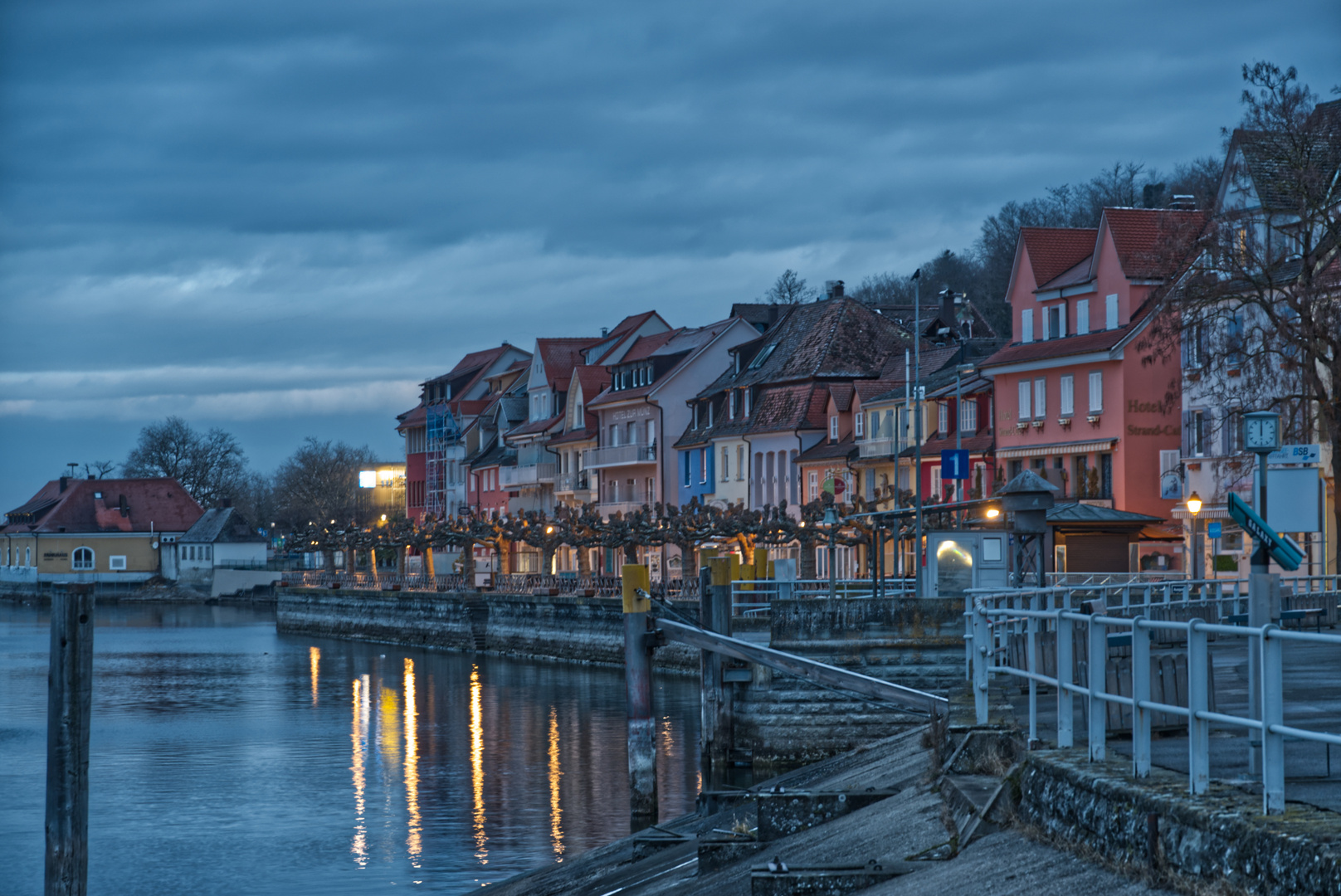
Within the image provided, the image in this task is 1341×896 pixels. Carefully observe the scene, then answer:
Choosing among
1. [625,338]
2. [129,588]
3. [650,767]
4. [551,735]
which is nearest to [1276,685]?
[650,767]

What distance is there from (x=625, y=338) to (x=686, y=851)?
82.2 meters

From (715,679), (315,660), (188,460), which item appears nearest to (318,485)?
(188,460)

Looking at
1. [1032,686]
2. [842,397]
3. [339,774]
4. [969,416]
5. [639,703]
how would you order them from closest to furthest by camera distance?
[1032,686]
[639,703]
[339,774]
[969,416]
[842,397]

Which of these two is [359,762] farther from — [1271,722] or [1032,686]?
[1271,722]

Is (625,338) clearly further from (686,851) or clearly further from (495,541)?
(686,851)

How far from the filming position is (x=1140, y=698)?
8.58 meters

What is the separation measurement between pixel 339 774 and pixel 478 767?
2.76m

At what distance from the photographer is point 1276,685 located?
6.99m

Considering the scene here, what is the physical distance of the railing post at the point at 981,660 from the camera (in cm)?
1383

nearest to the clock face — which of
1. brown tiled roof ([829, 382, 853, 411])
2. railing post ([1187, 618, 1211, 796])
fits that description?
railing post ([1187, 618, 1211, 796])

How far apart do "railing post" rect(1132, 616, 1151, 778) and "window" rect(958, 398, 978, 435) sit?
57.2 m

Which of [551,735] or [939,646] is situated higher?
[939,646]

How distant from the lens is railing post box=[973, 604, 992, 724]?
13.8 meters

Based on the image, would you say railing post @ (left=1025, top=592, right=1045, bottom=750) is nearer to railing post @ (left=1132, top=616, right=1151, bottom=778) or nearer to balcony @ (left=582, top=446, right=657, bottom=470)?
railing post @ (left=1132, top=616, right=1151, bottom=778)
